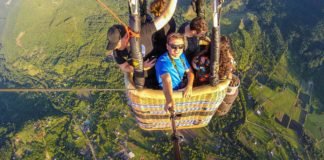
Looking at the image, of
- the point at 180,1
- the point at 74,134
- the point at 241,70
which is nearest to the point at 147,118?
the point at 74,134

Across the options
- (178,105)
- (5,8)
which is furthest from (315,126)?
(5,8)

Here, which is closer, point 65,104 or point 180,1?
point 65,104

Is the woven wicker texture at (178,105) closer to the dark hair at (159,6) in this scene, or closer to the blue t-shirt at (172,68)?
the blue t-shirt at (172,68)

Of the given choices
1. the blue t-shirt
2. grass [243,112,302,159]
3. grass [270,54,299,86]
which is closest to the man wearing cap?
the blue t-shirt

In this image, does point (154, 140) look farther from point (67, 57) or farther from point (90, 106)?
point (67, 57)

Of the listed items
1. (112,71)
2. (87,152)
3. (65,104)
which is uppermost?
(112,71)

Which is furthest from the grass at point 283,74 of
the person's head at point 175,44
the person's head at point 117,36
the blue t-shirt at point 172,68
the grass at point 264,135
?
the person's head at point 117,36
